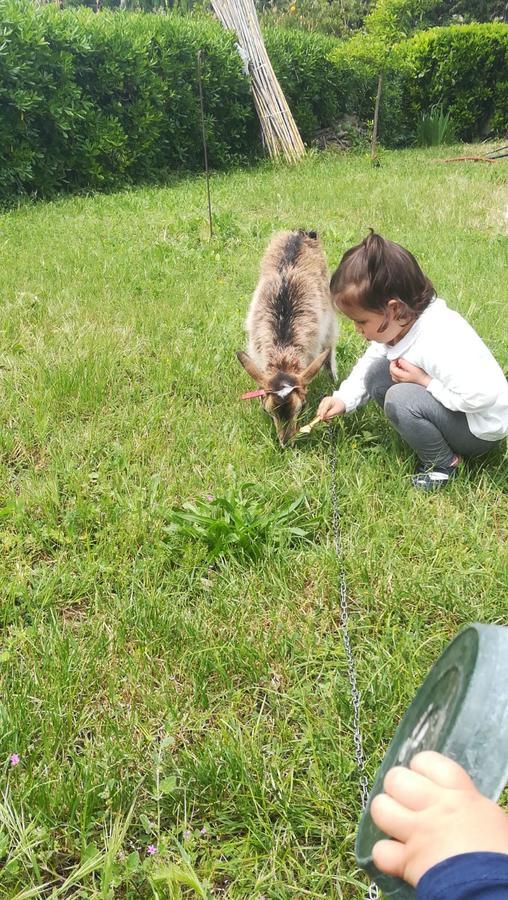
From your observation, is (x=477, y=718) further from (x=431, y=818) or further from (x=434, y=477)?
(x=434, y=477)

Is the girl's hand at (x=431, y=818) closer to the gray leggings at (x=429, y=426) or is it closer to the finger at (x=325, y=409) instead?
the gray leggings at (x=429, y=426)

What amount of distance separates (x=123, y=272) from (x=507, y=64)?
17.0 meters

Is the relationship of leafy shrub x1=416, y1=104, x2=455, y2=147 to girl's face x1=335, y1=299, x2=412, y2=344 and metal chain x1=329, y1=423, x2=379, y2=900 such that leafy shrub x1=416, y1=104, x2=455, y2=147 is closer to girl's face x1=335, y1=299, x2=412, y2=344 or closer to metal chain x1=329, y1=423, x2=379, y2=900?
girl's face x1=335, y1=299, x2=412, y2=344

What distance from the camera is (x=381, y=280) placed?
11.2 ft

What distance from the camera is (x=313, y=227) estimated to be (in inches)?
337

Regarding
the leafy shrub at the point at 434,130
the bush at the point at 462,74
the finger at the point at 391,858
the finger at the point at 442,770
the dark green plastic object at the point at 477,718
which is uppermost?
the bush at the point at 462,74

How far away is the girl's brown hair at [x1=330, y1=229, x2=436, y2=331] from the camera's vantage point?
342cm

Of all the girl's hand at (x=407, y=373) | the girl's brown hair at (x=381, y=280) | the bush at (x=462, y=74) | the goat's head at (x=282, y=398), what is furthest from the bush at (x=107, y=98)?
the girl's hand at (x=407, y=373)

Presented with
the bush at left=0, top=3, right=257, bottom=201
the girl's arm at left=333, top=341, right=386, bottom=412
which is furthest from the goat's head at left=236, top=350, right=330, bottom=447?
the bush at left=0, top=3, right=257, bottom=201

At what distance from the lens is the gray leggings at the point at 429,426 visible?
139 inches

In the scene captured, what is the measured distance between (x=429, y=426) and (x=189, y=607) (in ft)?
5.43

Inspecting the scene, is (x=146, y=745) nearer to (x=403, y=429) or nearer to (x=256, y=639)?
(x=256, y=639)

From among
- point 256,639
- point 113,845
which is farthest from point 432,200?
point 113,845

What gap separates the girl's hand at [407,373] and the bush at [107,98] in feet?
28.7
